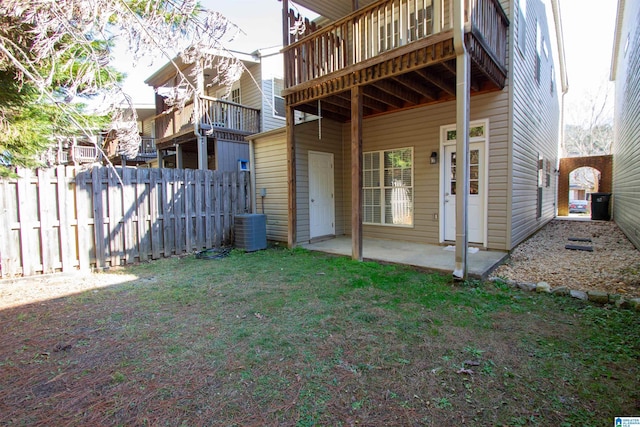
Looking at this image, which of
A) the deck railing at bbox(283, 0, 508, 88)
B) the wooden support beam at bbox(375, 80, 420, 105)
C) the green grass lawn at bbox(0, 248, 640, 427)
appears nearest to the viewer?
the green grass lawn at bbox(0, 248, 640, 427)

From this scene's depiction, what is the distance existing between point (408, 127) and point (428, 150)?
27.4 inches

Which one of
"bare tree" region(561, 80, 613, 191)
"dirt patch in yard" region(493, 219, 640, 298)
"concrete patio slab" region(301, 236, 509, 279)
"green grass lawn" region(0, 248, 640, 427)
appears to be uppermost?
"bare tree" region(561, 80, 613, 191)

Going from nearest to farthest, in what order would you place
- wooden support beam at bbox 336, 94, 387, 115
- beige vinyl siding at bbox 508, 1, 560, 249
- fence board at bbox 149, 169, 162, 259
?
beige vinyl siding at bbox 508, 1, 560, 249 < fence board at bbox 149, 169, 162, 259 < wooden support beam at bbox 336, 94, 387, 115

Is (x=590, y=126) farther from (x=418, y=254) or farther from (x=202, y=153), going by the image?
(x=202, y=153)

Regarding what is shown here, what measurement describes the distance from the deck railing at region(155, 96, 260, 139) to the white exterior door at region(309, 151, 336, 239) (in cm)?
388

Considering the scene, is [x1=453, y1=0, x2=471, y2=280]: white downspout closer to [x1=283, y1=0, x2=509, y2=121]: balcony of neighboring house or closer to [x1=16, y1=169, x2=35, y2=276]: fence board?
[x1=283, y1=0, x2=509, y2=121]: balcony of neighboring house

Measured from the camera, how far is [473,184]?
592 centimetres

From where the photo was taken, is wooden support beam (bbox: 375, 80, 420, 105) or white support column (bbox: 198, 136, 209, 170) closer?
wooden support beam (bbox: 375, 80, 420, 105)

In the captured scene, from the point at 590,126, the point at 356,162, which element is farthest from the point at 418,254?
the point at 590,126

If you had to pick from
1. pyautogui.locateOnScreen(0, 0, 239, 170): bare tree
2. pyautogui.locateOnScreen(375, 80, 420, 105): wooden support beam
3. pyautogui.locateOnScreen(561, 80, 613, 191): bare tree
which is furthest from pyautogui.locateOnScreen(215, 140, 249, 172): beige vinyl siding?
pyautogui.locateOnScreen(561, 80, 613, 191): bare tree

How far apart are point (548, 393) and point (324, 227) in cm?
593

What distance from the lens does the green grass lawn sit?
1824 mm

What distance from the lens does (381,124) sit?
720 centimetres

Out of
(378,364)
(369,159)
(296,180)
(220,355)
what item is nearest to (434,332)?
(378,364)
